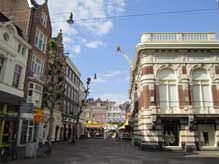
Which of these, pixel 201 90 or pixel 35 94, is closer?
pixel 201 90

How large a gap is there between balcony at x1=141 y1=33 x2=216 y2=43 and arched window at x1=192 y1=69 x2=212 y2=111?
3.71 meters

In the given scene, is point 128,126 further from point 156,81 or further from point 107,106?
point 107,106

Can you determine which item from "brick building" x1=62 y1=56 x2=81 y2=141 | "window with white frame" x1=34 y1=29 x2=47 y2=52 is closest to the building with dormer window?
"window with white frame" x1=34 y1=29 x2=47 y2=52

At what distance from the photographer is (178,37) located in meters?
25.8

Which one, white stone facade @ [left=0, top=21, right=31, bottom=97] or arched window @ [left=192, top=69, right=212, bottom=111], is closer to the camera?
Answer: white stone facade @ [left=0, top=21, right=31, bottom=97]

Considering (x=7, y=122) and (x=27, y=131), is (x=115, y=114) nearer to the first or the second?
(x=27, y=131)

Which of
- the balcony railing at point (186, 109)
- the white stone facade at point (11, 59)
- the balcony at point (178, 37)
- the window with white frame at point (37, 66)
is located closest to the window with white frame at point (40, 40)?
the window with white frame at point (37, 66)

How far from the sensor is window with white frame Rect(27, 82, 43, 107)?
2559 cm

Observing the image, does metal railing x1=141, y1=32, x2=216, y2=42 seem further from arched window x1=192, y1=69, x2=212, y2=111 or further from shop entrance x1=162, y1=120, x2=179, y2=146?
shop entrance x1=162, y1=120, x2=179, y2=146

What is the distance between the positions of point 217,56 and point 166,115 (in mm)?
9040

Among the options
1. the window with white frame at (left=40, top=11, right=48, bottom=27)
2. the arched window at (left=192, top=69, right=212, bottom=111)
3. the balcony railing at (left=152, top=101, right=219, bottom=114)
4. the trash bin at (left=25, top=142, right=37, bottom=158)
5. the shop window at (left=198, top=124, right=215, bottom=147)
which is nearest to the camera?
the trash bin at (left=25, top=142, right=37, bottom=158)

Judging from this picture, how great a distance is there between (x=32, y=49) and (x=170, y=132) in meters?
17.6

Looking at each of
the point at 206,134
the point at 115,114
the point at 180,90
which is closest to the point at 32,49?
the point at 180,90

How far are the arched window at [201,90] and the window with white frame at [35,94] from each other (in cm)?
1762
